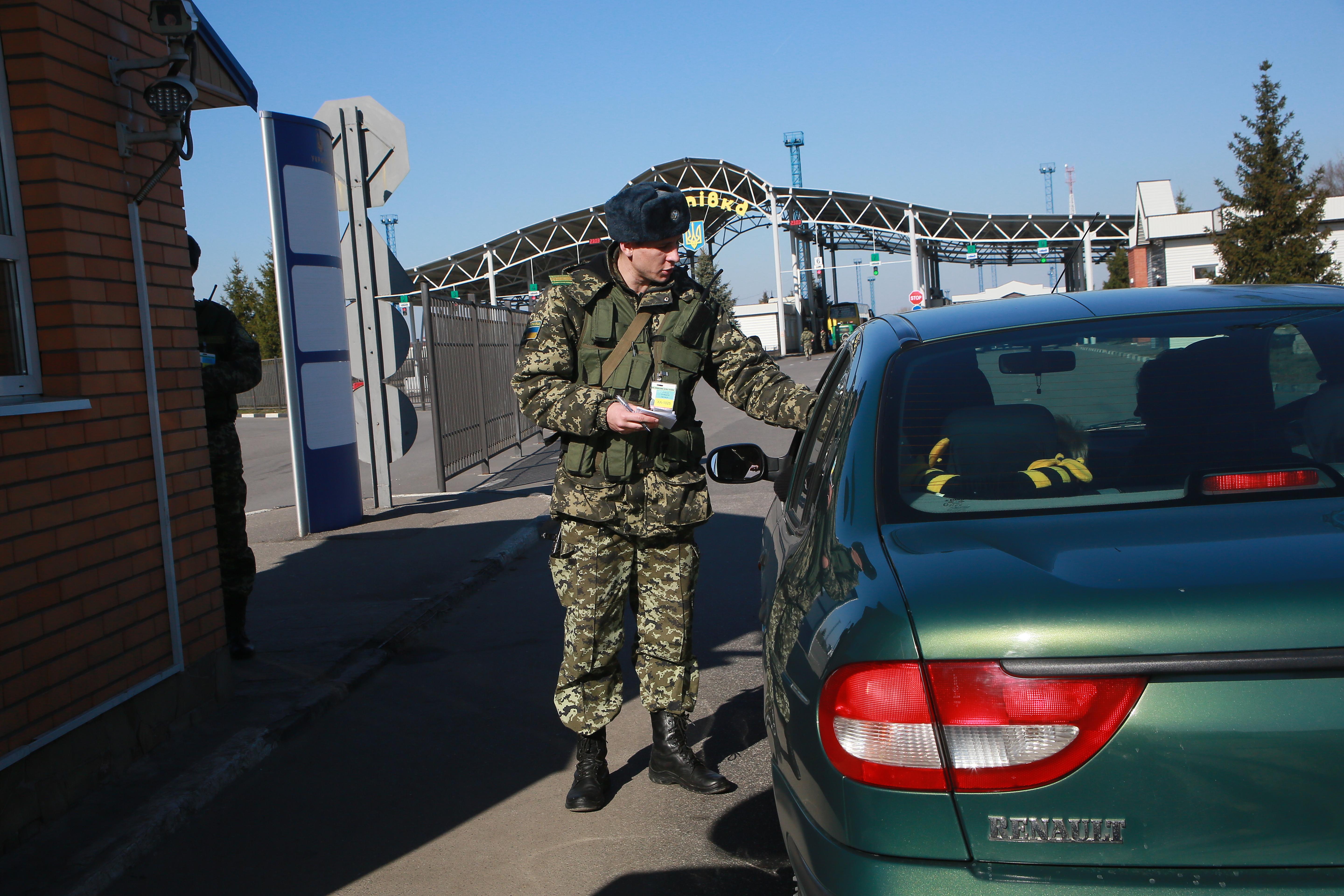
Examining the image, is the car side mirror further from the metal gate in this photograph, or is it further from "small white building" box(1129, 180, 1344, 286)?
"small white building" box(1129, 180, 1344, 286)

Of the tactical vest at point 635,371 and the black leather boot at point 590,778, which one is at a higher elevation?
the tactical vest at point 635,371

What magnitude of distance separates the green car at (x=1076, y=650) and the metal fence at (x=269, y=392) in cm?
3947

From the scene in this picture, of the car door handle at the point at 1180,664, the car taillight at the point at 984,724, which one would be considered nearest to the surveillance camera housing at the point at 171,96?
the car taillight at the point at 984,724

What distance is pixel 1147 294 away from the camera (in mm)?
2750

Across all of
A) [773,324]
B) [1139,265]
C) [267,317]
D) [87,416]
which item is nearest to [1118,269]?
[1139,265]

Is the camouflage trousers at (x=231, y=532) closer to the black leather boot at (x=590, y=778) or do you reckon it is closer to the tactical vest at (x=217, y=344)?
the tactical vest at (x=217, y=344)

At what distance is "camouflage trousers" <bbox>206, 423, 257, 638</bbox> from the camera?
527cm

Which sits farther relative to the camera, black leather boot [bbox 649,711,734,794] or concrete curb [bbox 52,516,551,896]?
black leather boot [bbox 649,711,734,794]

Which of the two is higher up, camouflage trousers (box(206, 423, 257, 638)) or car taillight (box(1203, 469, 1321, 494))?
car taillight (box(1203, 469, 1321, 494))

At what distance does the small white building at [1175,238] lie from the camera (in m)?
39.5

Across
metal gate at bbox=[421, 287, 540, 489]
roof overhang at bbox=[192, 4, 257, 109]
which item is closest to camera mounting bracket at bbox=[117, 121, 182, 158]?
roof overhang at bbox=[192, 4, 257, 109]

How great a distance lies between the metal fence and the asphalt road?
3652 cm

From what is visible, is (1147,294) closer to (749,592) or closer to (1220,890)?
(1220,890)

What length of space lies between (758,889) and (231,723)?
2.47 m
